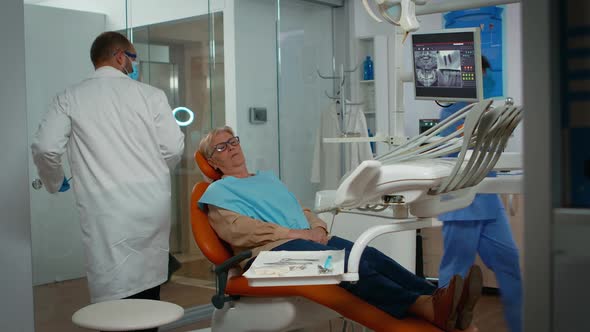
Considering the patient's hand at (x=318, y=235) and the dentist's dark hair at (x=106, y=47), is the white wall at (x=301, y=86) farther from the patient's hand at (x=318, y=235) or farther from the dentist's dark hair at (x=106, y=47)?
the patient's hand at (x=318, y=235)

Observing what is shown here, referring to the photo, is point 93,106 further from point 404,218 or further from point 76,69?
point 404,218

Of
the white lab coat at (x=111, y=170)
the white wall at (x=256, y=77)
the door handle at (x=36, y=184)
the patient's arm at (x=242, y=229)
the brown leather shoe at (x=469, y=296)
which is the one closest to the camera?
the brown leather shoe at (x=469, y=296)

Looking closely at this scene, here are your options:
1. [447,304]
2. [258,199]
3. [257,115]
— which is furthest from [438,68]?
[257,115]

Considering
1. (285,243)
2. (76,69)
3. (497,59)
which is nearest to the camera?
(285,243)

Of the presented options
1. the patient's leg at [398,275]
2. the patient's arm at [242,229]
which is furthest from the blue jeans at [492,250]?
the patient's arm at [242,229]

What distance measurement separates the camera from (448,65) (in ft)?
9.77

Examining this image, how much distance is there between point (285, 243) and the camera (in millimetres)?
2771

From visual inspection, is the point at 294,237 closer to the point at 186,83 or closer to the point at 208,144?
the point at 208,144

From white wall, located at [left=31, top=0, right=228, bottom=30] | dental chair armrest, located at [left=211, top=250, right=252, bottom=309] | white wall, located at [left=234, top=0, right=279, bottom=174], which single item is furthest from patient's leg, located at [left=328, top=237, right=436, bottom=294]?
white wall, located at [left=234, top=0, right=279, bottom=174]

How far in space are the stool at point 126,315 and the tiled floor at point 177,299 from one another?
133 centimetres

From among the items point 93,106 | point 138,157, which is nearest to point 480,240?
point 138,157

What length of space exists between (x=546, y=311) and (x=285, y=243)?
82.2 inches

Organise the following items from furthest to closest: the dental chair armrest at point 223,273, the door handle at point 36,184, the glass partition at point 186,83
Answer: the glass partition at point 186,83
the door handle at point 36,184
the dental chair armrest at point 223,273

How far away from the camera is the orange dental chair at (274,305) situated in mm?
2336
